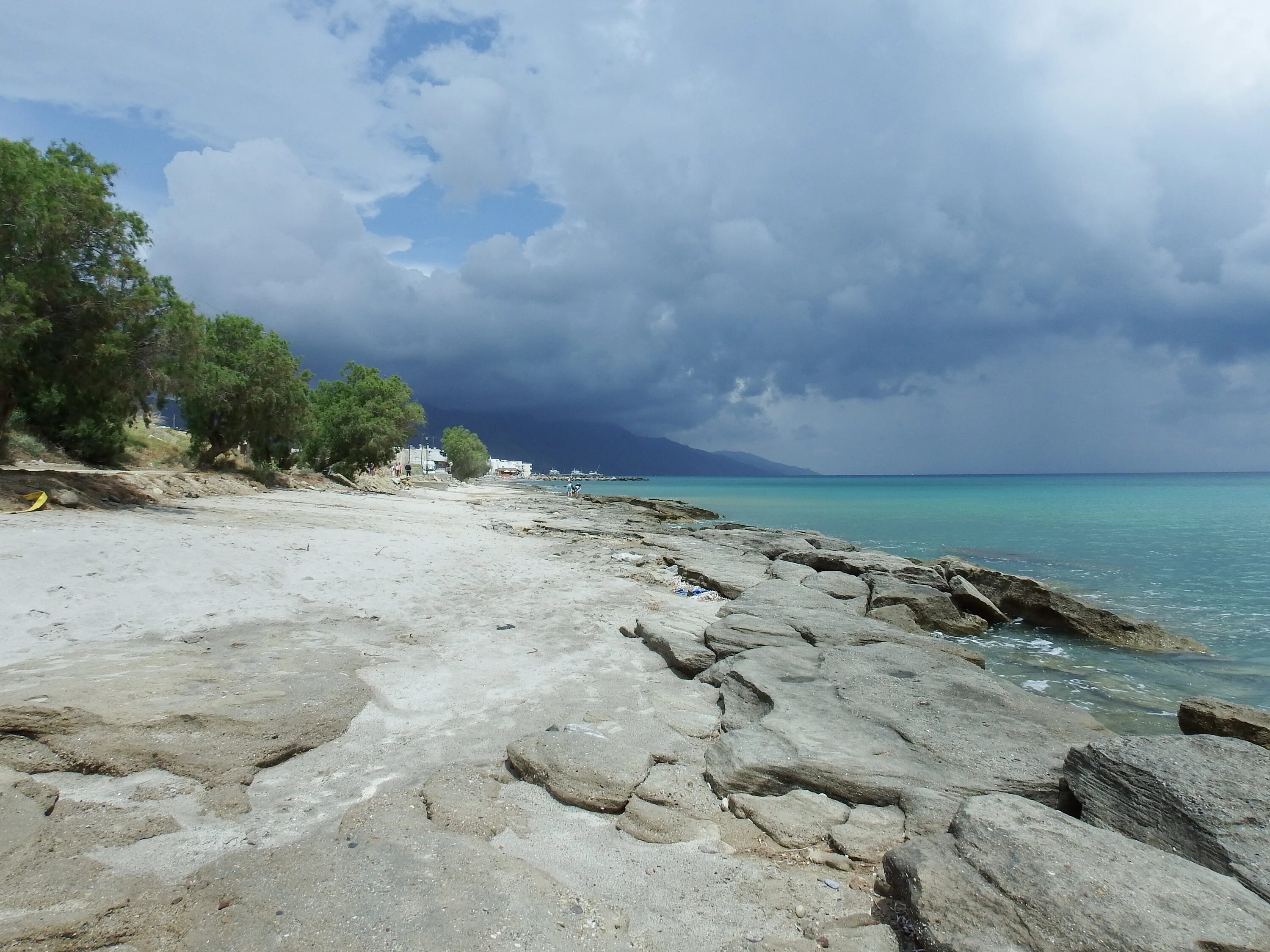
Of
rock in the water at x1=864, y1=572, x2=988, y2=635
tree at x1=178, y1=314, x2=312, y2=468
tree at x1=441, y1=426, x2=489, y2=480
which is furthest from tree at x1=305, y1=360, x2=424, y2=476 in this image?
tree at x1=441, y1=426, x2=489, y2=480

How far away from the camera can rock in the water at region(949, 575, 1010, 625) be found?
1357 cm

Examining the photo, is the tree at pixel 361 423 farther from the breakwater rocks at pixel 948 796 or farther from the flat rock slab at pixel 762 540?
the breakwater rocks at pixel 948 796

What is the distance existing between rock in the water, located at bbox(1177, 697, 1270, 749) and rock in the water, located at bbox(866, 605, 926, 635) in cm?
484

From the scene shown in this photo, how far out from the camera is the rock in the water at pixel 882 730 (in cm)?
460

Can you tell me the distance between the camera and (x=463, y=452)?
102 meters

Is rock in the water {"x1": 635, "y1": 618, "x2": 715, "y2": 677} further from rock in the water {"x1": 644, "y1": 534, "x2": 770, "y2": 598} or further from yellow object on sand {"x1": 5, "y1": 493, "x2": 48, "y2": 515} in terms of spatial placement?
yellow object on sand {"x1": 5, "y1": 493, "x2": 48, "y2": 515}

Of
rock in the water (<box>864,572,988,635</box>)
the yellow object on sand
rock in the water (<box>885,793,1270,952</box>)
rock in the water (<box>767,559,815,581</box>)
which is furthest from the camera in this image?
rock in the water (<box>767,559,815,581</box>)

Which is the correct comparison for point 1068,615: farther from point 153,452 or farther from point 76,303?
point 153,452

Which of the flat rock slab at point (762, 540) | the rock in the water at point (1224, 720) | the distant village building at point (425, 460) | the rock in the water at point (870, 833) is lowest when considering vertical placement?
the distant village building at point (425, 460)

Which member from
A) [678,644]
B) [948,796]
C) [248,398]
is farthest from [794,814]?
[248,398]

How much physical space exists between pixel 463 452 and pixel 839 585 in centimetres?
9436

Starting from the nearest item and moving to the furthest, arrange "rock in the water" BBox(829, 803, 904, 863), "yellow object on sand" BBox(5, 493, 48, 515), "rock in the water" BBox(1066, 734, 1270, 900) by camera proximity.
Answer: "rock in the water" BBox(1066, 734, 1270, 900), "rock in the water" BBox(829, 803, 904, 863), "yellow object on sand" BBox(5, 493, 48, 515)

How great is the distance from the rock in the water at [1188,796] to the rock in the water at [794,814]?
5.25 feet

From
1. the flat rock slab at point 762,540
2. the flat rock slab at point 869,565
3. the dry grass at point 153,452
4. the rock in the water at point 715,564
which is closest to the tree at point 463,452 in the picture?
the dry grass at point 153,452
